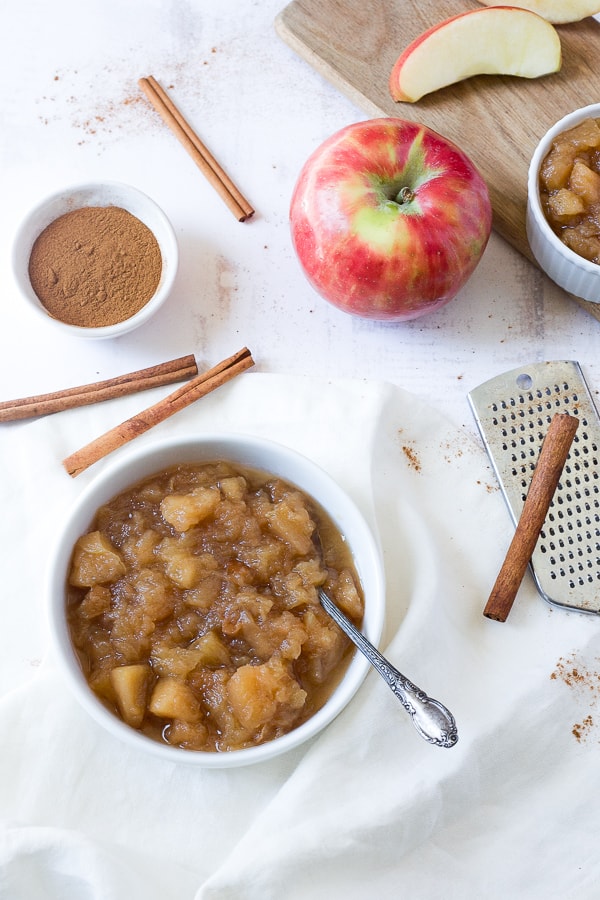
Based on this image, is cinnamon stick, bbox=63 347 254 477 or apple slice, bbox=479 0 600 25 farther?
apple slice, bbox=479 0 600 25

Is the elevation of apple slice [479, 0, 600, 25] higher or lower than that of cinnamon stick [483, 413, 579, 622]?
higher

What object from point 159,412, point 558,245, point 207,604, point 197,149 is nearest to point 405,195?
point 558,245

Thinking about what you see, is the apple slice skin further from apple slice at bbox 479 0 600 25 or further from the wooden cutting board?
apple slice at bbox 479 0 600 25

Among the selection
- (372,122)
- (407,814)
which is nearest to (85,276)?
(372,122)

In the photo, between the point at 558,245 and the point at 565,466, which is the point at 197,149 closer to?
the point at 558,245

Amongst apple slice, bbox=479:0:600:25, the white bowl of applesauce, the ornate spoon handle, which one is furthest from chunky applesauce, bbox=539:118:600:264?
the ornate spoon handle

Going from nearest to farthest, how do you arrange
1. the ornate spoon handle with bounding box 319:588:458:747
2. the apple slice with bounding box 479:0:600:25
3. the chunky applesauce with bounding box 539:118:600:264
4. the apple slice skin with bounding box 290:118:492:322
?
the ornate spoon handle with bounding box 319:588:458:747, the apple slice skin with bounding box 290:118:492:322, the chunky applesauce with bounding box 539:118:600:264, the apple slice with bounding box 479:0:600:25
